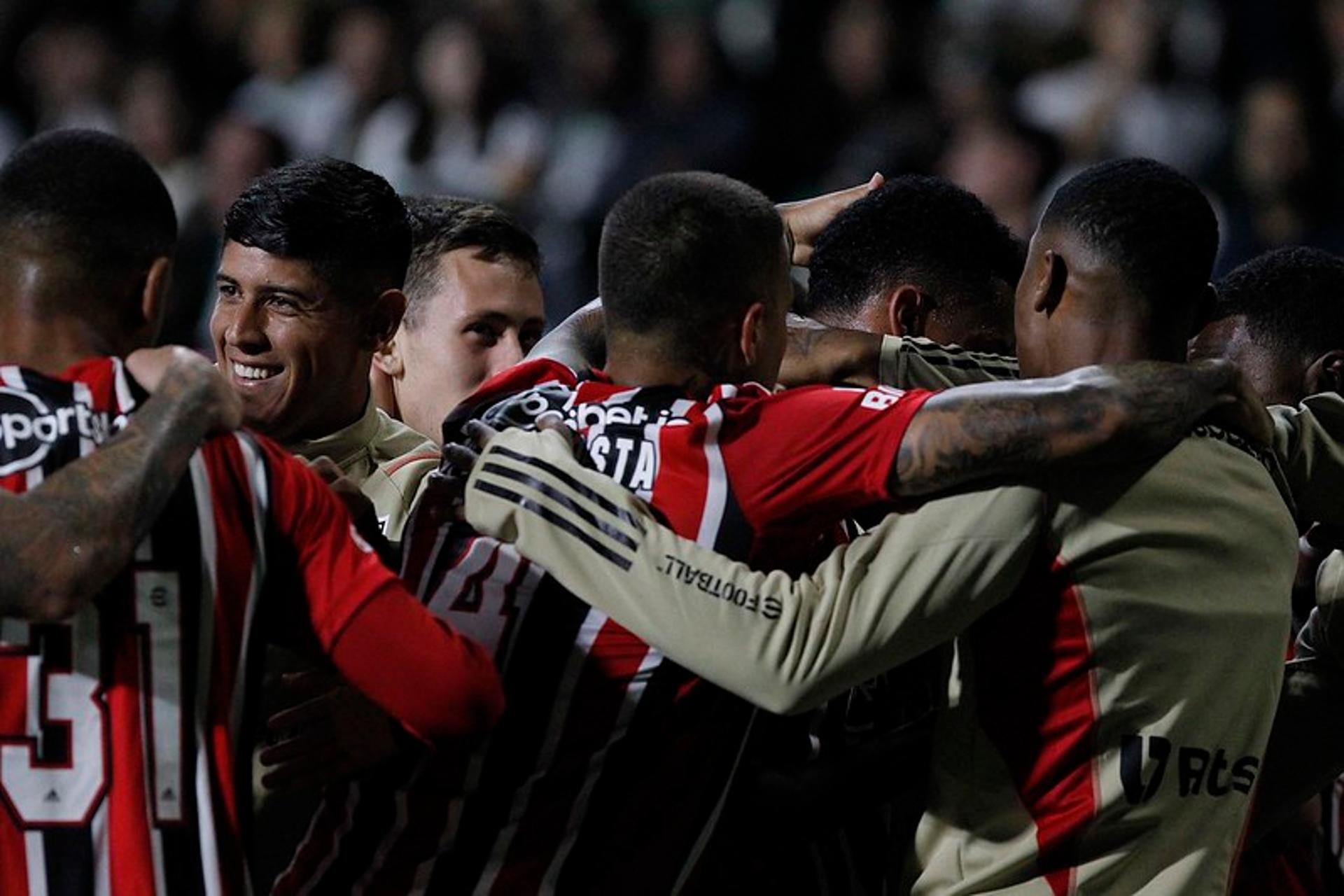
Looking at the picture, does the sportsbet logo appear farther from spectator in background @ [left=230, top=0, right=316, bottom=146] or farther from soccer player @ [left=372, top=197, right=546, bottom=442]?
spectator in background @ [left=230, top=0, right=316, bottom=146]

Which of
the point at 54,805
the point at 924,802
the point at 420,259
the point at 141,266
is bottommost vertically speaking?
the point at 924,802

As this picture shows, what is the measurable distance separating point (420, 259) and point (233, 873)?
86.9 inches

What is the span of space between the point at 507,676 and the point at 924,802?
2.31ft

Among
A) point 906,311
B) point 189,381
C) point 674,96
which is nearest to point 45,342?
point 189,381

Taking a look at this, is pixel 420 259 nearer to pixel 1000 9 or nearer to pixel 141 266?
pixel 141 266

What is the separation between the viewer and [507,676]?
2.90 meters

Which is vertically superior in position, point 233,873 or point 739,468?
point 739,468

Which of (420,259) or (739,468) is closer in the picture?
(739,468)

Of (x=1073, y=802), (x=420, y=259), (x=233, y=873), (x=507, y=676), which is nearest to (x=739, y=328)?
(x=507, y=676)

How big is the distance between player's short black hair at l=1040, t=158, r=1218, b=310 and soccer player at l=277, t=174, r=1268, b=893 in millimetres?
174

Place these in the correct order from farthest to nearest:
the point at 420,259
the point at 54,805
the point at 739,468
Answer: the point at 420,259 → the point at 739,468 → the point at 54,805

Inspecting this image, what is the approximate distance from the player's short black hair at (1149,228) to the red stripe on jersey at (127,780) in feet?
4.99

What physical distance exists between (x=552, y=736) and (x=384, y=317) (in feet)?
3.61

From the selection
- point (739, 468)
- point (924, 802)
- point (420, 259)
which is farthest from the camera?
point (420, 259)
